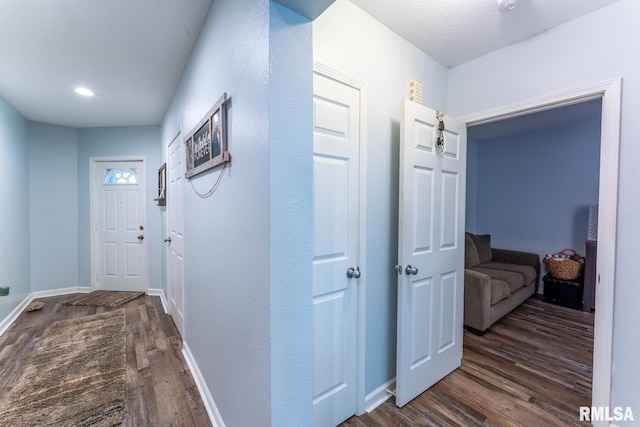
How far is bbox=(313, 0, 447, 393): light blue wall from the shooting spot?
1.61 meters

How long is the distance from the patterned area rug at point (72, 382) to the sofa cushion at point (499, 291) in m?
3.27

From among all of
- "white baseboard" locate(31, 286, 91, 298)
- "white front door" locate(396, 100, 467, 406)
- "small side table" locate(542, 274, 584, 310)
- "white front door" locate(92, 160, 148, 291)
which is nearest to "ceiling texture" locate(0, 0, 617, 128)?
"white front door" locate(396, 100, 467, 406)

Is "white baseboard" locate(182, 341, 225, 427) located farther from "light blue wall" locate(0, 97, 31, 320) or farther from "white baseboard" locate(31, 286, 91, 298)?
"white baseboard" locate(31, 286, 91, 298)

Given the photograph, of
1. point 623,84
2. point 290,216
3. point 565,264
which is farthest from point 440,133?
point 565,264

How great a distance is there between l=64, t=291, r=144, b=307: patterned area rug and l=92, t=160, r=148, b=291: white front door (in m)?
0.14

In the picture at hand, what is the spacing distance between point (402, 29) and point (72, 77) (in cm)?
284

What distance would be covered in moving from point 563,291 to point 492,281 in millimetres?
1406

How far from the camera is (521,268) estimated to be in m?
3.69

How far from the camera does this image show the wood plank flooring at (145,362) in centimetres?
169

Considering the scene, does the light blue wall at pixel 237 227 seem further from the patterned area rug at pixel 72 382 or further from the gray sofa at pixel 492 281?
the gray sofa at pixel 492 281

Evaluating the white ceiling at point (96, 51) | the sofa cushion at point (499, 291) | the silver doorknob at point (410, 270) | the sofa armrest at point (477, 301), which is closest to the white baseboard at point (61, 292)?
the white ceiling at point (96, 51)

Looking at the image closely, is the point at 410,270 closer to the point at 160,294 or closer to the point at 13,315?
the point at 160,294

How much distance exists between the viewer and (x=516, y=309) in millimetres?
3447

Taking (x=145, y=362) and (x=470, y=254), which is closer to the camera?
(x=145, y=362)
